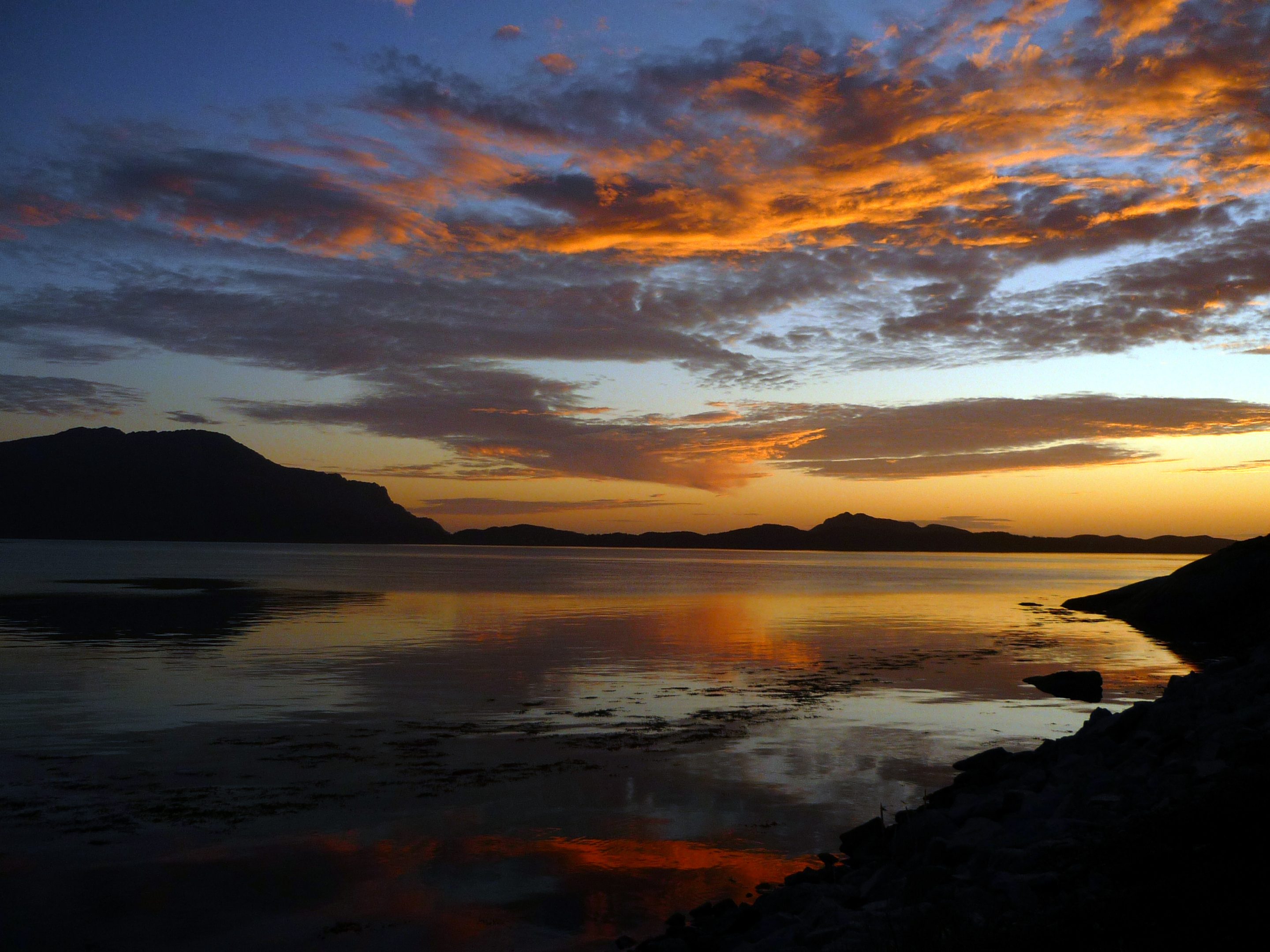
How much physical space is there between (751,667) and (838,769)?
1583 centimetres

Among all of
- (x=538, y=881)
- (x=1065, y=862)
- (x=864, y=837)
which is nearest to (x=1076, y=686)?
(x=864, y=837)

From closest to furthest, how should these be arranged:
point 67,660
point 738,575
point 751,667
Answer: point 67,660 < point 751,667 < point 738,575

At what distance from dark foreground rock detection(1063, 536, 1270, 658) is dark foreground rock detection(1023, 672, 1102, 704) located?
1297 cm

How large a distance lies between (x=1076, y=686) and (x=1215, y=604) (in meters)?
25.8

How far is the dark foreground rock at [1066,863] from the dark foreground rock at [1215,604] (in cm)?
2838

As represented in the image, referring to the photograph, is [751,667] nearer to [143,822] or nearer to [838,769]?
[838,769]

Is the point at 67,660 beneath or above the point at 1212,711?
beneath

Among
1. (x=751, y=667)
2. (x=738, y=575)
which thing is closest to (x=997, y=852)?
(x=751, y=667)

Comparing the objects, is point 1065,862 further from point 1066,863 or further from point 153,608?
point 153,608

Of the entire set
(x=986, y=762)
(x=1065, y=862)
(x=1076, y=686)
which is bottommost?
(x=1076, y=686)

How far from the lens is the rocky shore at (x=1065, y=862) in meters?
7.41

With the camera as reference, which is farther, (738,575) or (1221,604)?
(738,575)

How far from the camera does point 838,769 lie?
58.8 ft

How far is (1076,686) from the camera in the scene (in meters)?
27.1
